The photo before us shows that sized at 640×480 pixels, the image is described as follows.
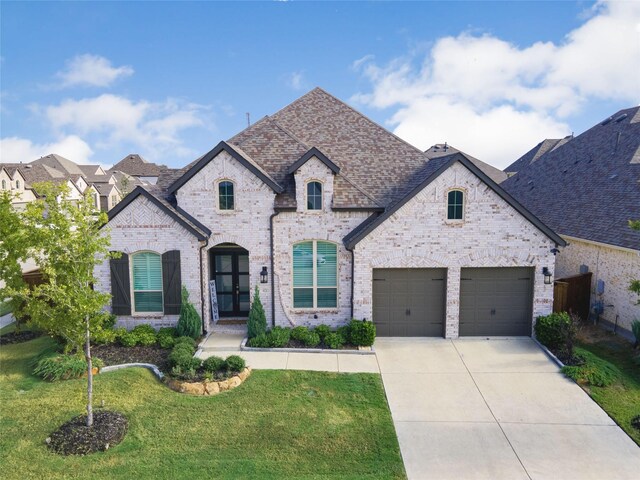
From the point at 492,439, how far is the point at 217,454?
565cm

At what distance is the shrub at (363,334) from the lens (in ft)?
44.7

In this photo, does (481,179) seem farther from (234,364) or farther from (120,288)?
(120,288)

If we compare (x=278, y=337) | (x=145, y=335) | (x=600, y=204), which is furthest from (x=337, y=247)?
(x=600, y=204)

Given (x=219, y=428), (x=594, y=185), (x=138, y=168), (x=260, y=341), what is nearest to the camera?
(x=219, y=428)

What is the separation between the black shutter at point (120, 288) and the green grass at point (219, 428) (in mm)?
3242

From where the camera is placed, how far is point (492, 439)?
8898mm

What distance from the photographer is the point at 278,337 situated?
13719 mm

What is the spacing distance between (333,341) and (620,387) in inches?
309

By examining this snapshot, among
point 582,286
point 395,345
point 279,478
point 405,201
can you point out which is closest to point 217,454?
point 279,478

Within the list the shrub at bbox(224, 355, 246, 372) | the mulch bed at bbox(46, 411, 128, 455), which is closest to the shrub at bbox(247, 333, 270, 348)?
the shrub at bbox(224, 355, 246, 372)

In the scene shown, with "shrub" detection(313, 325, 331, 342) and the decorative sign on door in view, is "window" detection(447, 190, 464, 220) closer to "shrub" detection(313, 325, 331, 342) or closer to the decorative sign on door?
"shrub" detection(313, 325, 331, 342)

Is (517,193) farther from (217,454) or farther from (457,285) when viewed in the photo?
(217,454)

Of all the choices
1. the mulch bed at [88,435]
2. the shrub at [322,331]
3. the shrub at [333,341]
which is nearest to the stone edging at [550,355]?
the shrub at [333,341]

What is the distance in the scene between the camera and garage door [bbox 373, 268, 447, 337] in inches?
571
